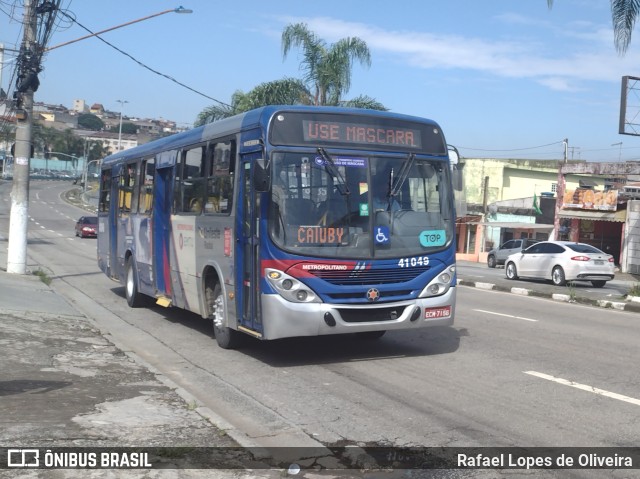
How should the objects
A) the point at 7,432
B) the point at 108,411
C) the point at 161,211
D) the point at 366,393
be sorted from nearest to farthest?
1. the point at 7,432
2. the point at 108,411
3. the point at 366,393
4. the point at 161,211

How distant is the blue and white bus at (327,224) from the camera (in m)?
8.55

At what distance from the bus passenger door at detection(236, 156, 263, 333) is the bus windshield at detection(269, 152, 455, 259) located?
1.33 feet

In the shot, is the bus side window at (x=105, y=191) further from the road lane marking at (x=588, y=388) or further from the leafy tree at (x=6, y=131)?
the road lane marking at (x=588, y=388)

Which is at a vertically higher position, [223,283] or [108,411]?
[223,283]

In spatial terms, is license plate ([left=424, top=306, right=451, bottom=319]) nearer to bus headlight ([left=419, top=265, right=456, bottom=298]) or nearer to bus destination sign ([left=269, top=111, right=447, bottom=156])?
bus headlight ([left=419, top=265, right=456, bottom=298])

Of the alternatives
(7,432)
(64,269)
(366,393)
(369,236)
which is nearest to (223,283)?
(369,236)

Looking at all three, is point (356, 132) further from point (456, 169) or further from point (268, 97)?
point (268, 97)

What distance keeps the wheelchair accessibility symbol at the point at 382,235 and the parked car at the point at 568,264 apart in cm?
1645

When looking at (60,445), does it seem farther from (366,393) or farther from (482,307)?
(482,307)

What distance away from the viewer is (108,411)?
21.7 ft

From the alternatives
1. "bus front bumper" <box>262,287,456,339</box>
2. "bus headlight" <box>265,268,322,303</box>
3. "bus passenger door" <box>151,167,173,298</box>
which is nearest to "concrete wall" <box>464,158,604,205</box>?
"bus passenger door" <box>151,167,173,298</box>

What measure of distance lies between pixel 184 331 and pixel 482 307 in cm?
708

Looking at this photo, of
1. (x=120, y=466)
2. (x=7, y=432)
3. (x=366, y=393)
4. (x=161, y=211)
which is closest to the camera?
(x=120, y=466)

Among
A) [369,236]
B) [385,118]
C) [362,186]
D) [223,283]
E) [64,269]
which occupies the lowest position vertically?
[64,269]
